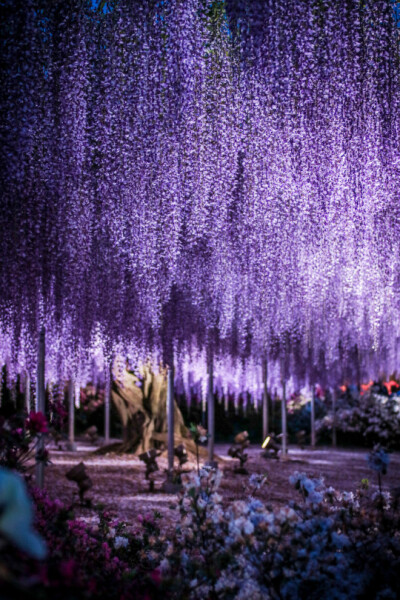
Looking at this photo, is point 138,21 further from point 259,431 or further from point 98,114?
point 259,431

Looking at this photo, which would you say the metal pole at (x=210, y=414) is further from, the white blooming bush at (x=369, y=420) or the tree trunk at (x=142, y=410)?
the white blooming bush at (x=369, y=420)

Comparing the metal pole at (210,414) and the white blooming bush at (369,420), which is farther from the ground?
the metal pole at (210,414)

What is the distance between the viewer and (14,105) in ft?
14.3

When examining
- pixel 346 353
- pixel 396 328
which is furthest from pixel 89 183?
pixel 346 353

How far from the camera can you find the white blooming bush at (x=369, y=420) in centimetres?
1681

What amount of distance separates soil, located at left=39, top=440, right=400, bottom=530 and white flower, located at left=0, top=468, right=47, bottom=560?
3.58 metres

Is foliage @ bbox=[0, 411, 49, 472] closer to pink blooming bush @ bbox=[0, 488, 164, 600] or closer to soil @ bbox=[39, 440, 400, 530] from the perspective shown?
pink blooming bush @ bbox=[0, 488, 164, 600]

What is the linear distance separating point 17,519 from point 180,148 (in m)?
4.71

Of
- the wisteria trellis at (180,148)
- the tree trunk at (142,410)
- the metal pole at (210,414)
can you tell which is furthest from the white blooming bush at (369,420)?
the wisteria trellis at (180,148)

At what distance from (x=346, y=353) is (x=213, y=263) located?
840 cm

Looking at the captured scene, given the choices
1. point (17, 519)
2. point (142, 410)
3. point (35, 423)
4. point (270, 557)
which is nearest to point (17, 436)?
point (35, 423)

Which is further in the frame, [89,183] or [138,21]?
[89,183]

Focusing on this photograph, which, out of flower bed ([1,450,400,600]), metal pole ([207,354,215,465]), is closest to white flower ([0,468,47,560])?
flower bed ([1,450,400,600])

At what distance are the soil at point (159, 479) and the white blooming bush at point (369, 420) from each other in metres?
2.25
